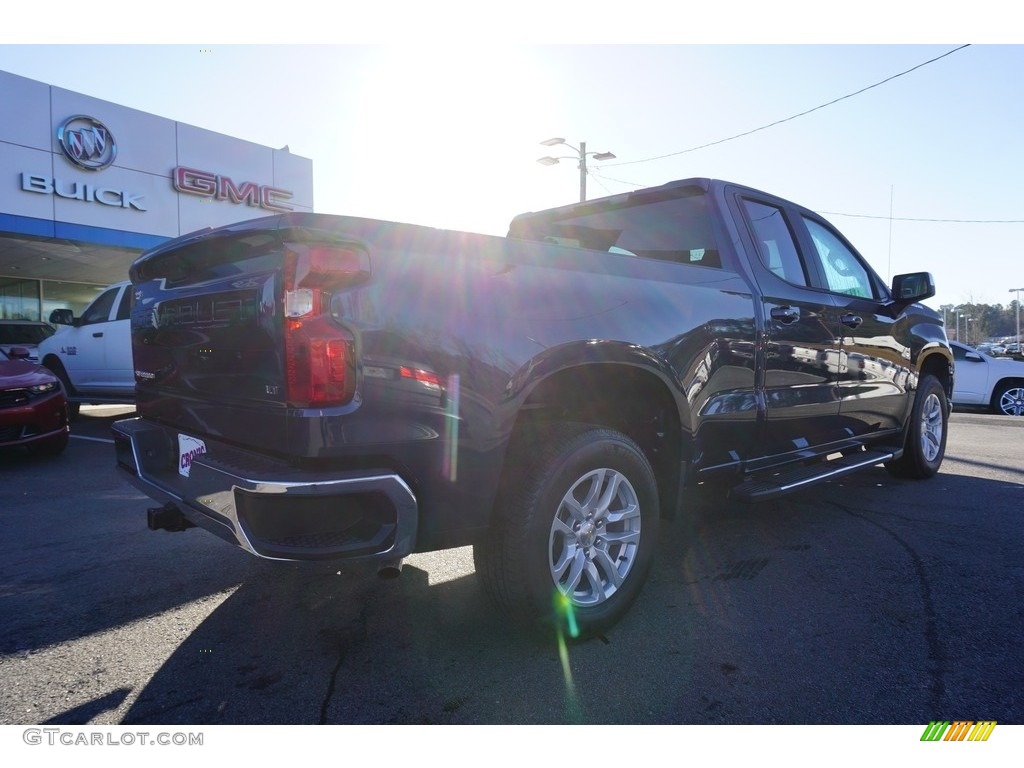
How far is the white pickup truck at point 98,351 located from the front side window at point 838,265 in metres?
7.59

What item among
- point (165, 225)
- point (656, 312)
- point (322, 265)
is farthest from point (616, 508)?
point (165, 225)

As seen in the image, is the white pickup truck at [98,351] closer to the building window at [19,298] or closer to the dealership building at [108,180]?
the dealership building at [108,180]

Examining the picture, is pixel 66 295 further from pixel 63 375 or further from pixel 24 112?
pixel 63 375

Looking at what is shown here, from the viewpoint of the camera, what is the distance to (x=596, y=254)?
2814 mm

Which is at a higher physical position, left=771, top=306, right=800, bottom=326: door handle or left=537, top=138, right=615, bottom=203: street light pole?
left=537, top=138, right=615, bottom=203: street light pole

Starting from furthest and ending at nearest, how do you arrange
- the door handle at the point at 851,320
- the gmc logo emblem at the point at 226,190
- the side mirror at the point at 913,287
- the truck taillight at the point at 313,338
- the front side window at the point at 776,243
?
the gmc logo emblem at the point at 226,190 < the side mirror at the point at 913,287 < the door handle at the point at 851,320 < the front side window at the point at 776,243 < the truck taillight at the point at 313,338

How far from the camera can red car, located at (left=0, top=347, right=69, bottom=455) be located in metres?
6.08

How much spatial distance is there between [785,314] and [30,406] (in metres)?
6.45

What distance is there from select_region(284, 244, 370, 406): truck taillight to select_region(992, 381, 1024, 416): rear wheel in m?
13.3

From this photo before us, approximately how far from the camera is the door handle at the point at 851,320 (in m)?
4.20

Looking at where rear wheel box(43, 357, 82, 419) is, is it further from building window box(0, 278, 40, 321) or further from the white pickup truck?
building window box(0, 278, 40, 321)

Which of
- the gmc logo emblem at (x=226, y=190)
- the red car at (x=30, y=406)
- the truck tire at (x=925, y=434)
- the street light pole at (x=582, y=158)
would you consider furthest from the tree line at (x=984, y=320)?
the red car at (x=30, y=406)

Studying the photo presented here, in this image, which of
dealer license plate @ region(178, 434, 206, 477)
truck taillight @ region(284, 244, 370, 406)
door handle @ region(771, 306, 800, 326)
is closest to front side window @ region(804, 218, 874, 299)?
door handle @ region(771, 306, 800, 326)

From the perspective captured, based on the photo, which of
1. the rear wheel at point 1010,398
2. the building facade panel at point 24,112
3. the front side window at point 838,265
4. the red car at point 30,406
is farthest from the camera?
the building facade panel at point 24,112
